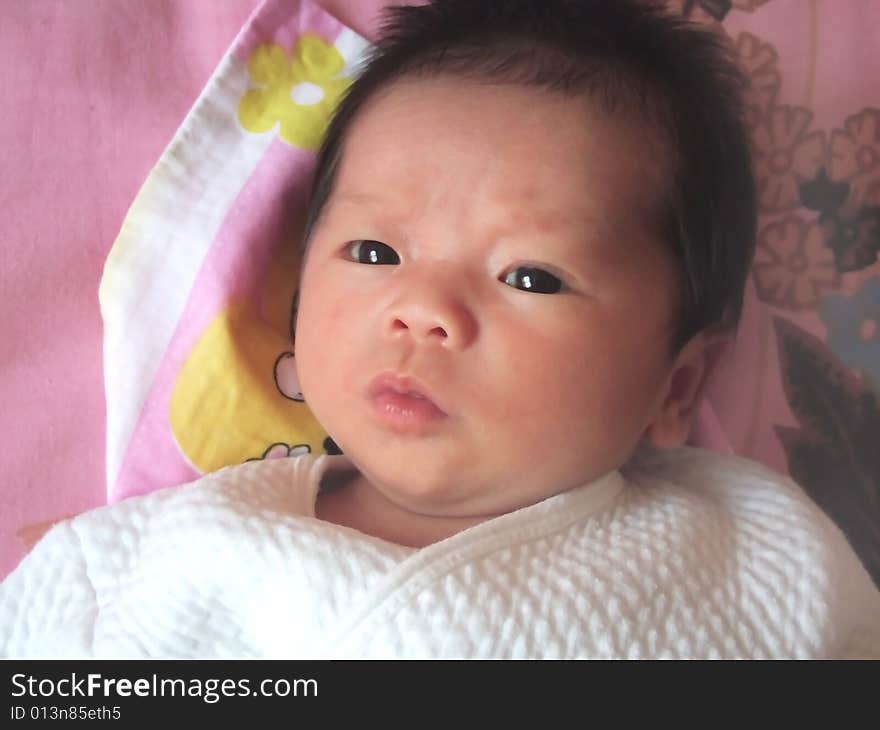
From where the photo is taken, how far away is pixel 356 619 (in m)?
0.69

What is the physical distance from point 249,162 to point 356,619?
1.65ft

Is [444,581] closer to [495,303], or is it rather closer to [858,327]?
[495,303]

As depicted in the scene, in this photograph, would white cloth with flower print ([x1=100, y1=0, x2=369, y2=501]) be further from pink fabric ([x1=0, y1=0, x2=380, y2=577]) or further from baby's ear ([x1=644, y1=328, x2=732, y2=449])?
baby's ear ([x1=644, y1=328, x2=732, y2=449])

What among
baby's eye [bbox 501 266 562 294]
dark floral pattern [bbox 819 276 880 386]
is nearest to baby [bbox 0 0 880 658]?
baby's eye [bbox 501 266 562 294]

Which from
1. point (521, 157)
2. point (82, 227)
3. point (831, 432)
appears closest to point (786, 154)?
point (831, 432)

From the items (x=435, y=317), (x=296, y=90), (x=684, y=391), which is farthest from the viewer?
(x=296, y=90)

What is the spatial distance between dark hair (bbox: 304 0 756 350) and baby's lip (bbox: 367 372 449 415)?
0.72ft

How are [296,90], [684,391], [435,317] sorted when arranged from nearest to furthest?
1. [435,317]
2. [684,391]
3. [296,90]

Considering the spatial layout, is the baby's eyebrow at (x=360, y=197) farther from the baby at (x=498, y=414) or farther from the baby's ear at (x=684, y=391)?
the baby's ear at (x=684, y=391)

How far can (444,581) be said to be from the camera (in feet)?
2.31

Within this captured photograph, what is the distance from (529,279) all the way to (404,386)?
13 cm

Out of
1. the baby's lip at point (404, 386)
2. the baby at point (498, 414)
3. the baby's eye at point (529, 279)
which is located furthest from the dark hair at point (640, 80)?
the baby's lip at point (404, 386)
